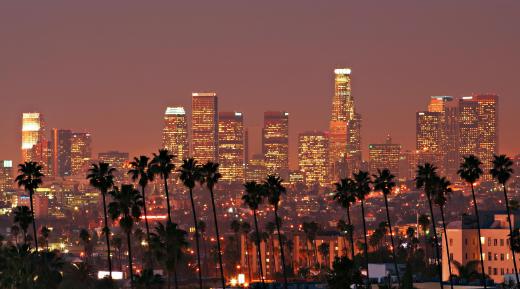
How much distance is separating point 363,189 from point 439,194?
9.47m

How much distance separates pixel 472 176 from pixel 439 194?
3.80 meters

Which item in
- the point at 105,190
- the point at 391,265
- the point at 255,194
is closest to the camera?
the point at 105,190

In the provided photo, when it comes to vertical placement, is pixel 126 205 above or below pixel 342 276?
above

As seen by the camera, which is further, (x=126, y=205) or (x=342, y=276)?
(x=126, y=205)

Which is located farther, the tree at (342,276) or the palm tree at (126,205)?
the palm tree at (126,205)

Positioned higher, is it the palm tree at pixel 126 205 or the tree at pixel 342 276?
the palm tree at pixel 126 205

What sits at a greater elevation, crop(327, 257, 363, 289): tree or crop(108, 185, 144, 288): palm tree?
crop(108, 185, 144, 288): palm tree

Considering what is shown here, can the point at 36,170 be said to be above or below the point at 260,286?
above

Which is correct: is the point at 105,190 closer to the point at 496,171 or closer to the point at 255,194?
the point at 255,194

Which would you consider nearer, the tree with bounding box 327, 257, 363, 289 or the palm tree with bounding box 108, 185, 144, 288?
the tree with bounding box 327, 257, 363, 289

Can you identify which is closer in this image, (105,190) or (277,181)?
(105,190)

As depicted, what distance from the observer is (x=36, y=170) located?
145000mm

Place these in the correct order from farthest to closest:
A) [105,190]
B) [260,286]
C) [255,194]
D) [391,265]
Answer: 1. [391,265]
2. [260,286]
3. [255,194]
4. [105,190]

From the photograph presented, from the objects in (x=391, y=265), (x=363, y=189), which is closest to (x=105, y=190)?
(x=363, y=189)
